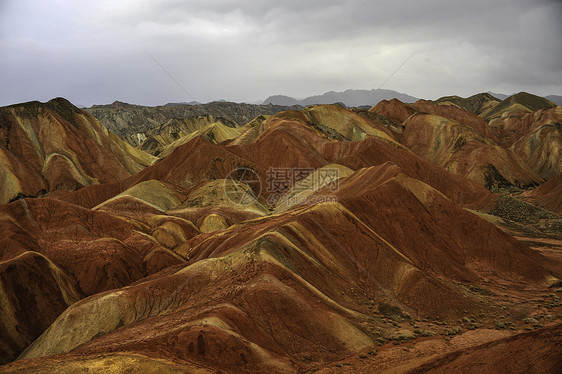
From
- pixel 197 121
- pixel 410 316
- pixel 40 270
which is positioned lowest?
pixel 410 316

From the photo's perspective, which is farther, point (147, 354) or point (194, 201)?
point (194, 201)

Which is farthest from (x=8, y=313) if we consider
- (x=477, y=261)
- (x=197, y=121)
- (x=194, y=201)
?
(x=197, y=121)

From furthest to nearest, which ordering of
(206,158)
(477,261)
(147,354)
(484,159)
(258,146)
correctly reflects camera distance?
(484,159) → (258,146) → (206,158) → (477,261) → (147,354)

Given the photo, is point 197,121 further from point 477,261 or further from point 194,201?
point 477,261

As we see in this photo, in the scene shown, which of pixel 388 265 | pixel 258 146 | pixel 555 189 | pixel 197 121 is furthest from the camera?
pixel 197 121

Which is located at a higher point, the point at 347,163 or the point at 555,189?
the point at 347,163

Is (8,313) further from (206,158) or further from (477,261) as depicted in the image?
(206,158)
